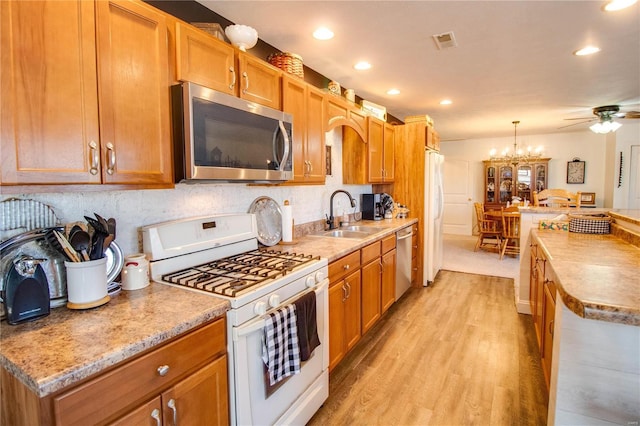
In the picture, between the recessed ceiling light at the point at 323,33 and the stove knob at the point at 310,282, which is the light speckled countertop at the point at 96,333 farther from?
the recessed ceiling light at the point at 323,33

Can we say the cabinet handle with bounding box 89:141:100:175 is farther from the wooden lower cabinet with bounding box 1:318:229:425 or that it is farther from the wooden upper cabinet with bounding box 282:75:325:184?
the wooden upper cabinet with bounding box 282:75:325:184

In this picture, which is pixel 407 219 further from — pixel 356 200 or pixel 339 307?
pixel 339 307

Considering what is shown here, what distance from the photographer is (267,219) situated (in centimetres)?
252

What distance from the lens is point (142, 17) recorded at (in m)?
1.38

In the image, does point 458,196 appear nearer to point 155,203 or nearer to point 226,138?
point 226,138

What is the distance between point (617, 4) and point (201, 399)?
311cm

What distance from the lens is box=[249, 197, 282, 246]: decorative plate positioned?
2414mm

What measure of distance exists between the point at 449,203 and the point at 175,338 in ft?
27.2

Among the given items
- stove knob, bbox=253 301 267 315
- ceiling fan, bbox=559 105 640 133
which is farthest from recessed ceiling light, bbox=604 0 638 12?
ceiling fan, bbox=559 105 640 133

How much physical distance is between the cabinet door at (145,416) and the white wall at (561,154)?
Answer: 27.4 feet

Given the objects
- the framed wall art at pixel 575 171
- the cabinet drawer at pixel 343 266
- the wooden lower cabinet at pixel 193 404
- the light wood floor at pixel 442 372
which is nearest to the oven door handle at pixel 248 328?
the wooden lower cabinet at pixel 193 404

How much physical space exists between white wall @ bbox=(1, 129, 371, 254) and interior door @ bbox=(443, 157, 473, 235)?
647 cm

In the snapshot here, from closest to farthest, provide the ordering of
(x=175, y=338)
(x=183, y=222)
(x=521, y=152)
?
(x=175, y=338)
(x=183, y=222)
(x=521, y=152)

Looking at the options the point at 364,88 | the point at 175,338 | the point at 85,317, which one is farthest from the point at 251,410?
the point at 364,88
